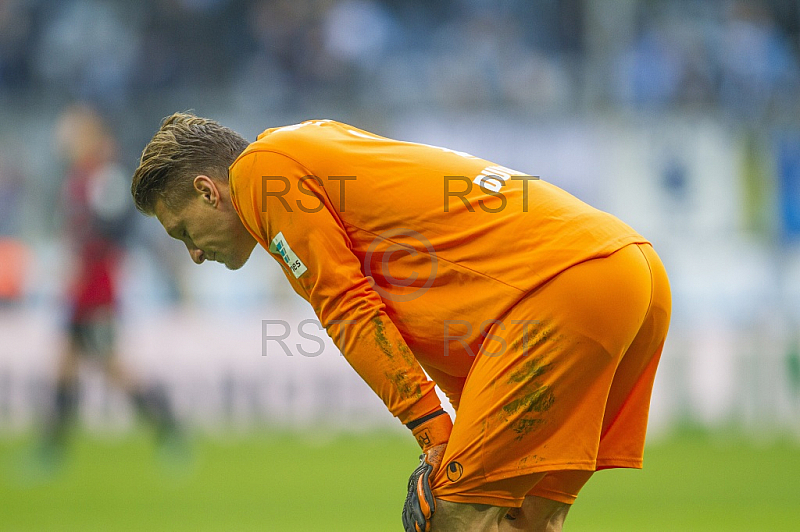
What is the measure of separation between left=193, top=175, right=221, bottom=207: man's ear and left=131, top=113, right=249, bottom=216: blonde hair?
0.02 meters

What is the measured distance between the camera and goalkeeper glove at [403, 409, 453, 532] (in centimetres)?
302

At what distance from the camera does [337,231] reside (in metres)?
3.13

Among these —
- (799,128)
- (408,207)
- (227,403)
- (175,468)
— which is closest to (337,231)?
(408,207)

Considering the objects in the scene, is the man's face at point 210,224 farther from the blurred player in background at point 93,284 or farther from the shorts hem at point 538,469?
the blurred player in background at point 93,284

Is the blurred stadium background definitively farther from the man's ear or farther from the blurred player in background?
the man's ear

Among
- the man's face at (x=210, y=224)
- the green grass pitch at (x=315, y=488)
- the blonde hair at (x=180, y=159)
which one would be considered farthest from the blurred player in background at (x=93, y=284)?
the blonde hair at (x=180, y=159)

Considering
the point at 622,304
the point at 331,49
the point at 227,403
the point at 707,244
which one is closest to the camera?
the point at 622,304

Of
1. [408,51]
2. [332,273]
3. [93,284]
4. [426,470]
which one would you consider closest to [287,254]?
[332,273]

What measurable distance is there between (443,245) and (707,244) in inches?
350

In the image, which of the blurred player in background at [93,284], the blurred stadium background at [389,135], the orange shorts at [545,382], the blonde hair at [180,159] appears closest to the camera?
the orange shorts at [545,382]

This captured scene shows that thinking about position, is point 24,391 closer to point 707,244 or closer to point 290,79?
point 290,79

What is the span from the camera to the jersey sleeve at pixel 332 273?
10.1ft

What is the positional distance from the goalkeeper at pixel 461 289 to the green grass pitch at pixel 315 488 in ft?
10.6

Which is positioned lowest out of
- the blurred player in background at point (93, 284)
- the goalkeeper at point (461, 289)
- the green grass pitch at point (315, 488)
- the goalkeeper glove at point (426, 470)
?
the green grass pitch at point (315, 488)
